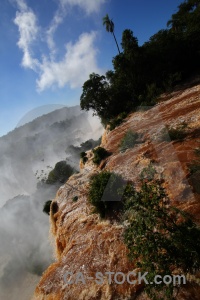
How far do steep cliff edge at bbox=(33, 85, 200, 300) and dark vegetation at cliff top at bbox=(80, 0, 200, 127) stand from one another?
9.89 meters

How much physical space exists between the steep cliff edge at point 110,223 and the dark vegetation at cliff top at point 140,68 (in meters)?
9.89

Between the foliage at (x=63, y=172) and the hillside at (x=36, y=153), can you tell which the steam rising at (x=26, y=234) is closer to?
the hillside at (x=36, y=153)

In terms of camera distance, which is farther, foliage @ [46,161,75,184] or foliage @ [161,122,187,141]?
foliage @ [46,161,75,184]

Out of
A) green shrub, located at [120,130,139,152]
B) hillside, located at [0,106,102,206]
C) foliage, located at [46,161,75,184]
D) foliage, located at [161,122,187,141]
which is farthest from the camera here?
hillside, located at [0,106,102,206]

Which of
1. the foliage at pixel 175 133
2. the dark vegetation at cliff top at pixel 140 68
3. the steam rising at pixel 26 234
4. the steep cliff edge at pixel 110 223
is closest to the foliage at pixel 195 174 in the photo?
the steep cliff edge at pixel 110 223

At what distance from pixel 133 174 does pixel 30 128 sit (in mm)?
178100

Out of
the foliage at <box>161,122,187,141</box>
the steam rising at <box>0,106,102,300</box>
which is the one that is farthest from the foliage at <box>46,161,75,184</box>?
the foliage at <box>161,122,187,141</box>

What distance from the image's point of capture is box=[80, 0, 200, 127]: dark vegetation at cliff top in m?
24.6

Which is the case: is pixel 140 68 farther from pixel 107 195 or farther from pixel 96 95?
pixel 107 195

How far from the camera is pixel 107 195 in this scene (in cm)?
970

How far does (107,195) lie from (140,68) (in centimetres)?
2003

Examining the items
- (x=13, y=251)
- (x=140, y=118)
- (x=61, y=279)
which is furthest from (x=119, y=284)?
(x=13, y=251)

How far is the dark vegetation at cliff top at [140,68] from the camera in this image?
24562mm

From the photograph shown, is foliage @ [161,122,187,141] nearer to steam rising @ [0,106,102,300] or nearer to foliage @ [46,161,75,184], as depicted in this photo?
steam rising @ [0,106,102,300]
